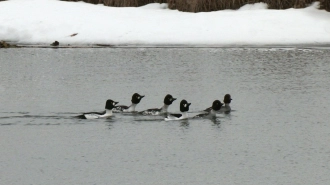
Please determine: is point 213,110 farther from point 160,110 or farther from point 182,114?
point 160,110

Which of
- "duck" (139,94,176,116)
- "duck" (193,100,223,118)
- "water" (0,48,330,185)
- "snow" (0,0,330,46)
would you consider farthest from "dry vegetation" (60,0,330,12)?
"duck" (193,100,223,118)

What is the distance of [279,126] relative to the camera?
15.3 metres

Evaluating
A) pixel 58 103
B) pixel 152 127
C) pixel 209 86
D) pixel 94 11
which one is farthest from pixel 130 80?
pixel 94 11

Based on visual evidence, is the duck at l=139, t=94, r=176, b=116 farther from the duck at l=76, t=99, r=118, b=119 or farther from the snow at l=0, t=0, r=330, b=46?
the snow at l=0, t=0, r=330, b=46

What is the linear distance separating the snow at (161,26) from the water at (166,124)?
4.36m

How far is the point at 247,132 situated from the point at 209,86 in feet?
21.1

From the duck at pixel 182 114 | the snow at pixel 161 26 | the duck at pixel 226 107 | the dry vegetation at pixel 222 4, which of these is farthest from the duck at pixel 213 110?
the dry vegetation at pixel 222 4

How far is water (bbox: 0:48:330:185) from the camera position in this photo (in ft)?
38.7

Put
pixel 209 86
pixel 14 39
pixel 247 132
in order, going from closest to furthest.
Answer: pixel 247 132 < pixel 209 86 < pixel 14 39

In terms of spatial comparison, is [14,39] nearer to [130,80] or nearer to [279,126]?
[130,80]

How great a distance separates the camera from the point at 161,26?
3375 centimetres

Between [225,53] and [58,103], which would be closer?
[58,103]

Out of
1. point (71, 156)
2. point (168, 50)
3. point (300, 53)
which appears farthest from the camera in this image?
point (168, 50)

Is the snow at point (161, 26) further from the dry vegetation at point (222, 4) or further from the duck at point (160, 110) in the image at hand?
the duck at point (160, 110)
